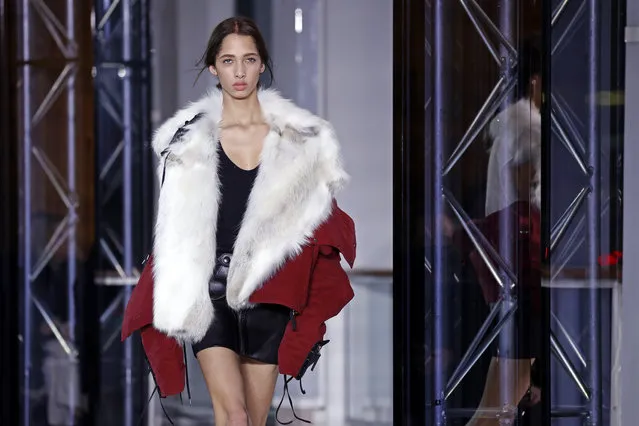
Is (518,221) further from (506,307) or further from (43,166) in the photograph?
(43,166)

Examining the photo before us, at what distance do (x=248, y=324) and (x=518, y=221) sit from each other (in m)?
1.09

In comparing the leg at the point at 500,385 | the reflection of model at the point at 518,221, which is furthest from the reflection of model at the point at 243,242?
the leg at the point at 500,385

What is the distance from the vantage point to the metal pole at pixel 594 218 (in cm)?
347

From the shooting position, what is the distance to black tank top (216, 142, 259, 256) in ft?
9.39

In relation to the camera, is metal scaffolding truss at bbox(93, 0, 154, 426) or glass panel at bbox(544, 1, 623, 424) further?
metal scaffolding truss at bbox(93, 0, 154, 426)

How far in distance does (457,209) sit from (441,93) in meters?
0.38

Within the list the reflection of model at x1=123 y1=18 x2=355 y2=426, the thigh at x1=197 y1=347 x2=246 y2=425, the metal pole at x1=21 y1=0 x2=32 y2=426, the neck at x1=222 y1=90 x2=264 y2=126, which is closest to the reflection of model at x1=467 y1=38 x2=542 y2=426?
the reflection of model at x1=123 y1=18 x2=355 y2=426

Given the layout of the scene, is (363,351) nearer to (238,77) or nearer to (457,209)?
(457,209)

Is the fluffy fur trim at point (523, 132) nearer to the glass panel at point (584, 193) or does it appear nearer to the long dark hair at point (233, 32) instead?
the glass panel at point (584, 193)

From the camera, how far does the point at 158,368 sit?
292 cm

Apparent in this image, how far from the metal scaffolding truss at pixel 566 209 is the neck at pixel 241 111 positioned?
770mm

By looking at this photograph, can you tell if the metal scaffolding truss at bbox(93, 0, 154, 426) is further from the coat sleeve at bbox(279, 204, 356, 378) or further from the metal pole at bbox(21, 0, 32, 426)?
the coat sleeve at bbox(279, 204, 356, 378)

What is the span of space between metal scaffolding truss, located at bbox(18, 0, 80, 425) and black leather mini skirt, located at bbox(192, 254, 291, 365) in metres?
1.27

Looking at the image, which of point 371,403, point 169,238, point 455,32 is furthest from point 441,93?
point 371,403
